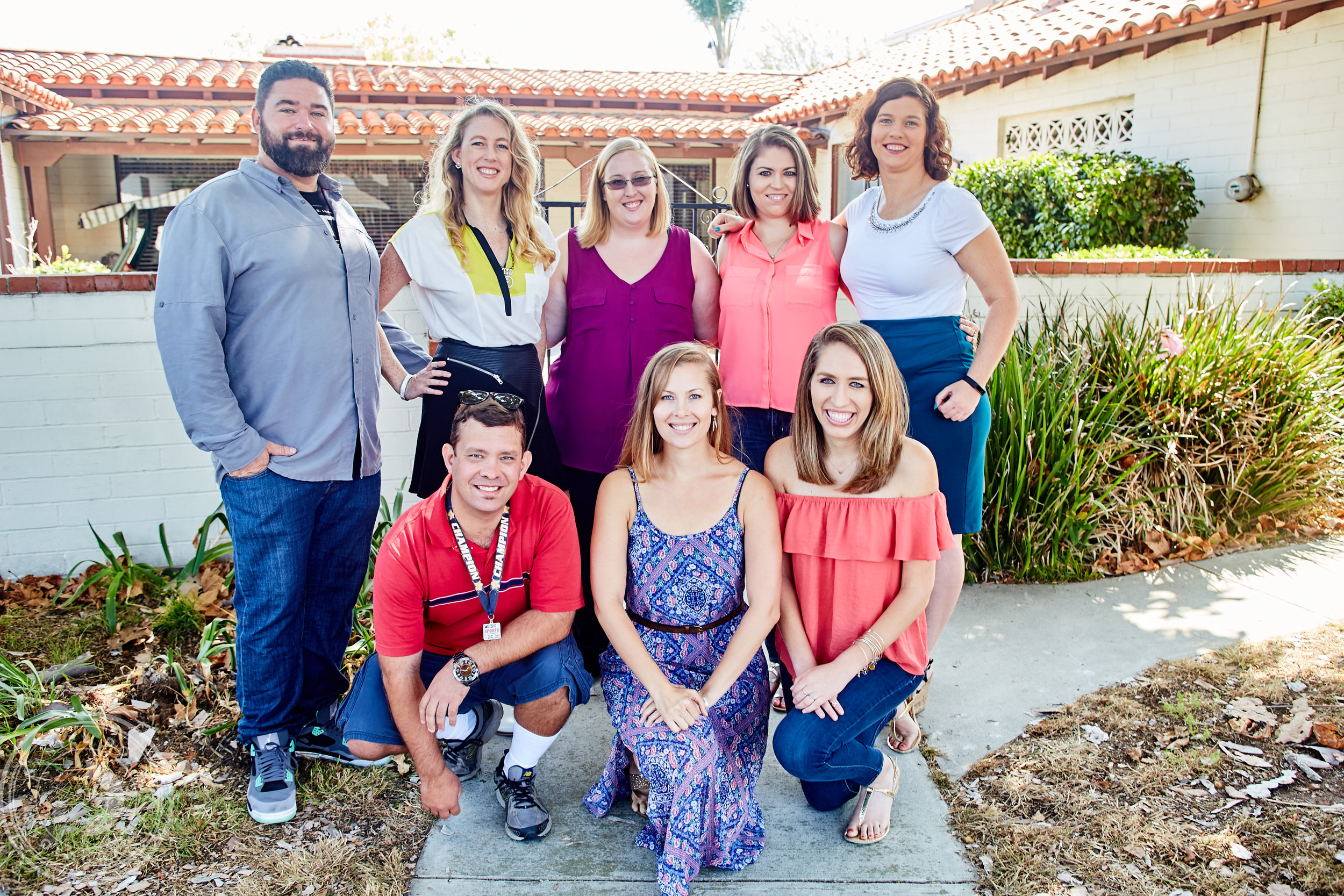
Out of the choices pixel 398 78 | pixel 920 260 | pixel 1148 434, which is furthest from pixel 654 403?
pixel 398 78

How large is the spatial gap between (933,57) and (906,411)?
442 inches

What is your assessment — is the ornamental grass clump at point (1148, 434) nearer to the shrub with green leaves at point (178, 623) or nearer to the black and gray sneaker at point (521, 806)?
the black and gray sneaker at point (521, 806)

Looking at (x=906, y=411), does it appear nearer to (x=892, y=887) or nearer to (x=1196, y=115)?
(x=892, y=887)

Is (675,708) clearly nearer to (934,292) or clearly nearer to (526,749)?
(526,749)

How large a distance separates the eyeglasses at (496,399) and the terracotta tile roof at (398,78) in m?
11.9

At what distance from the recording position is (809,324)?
3008mm

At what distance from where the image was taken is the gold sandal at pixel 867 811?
246cm

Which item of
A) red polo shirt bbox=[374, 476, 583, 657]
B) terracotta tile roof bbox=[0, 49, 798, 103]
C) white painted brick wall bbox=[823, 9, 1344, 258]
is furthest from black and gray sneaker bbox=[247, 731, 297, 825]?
terracotta tile roof bbox=[0, 49, 798, 103]

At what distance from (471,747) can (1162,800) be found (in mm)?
2040

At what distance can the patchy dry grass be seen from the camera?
2338 millimetres

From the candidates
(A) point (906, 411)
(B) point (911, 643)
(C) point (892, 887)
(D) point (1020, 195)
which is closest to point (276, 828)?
(C) point (892, 887)

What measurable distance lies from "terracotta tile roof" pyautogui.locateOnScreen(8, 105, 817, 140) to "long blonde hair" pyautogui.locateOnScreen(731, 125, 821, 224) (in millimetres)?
7367

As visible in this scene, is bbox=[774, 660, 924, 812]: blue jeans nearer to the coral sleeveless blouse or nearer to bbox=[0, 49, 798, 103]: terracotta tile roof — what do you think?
the coral sleeveless blouse

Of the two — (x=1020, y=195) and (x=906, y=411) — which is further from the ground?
(x=1020, y=195)
